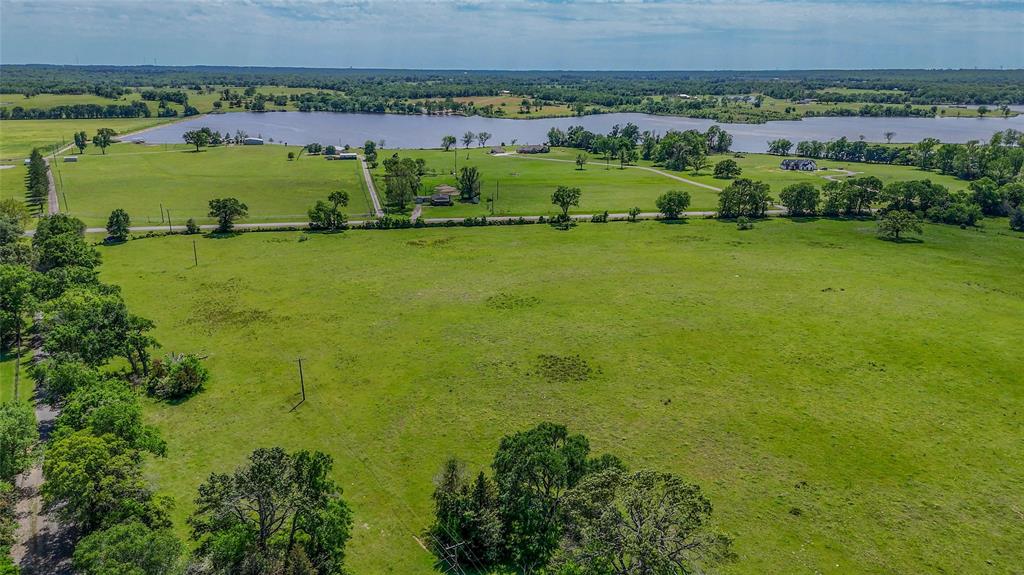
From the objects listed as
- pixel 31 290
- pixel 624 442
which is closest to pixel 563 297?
pixel 624 442

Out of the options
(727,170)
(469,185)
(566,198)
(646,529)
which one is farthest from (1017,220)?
(646,529)

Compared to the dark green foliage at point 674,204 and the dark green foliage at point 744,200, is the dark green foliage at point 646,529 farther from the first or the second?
the dark green foliage at point 744,200

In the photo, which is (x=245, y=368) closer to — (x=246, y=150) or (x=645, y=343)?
(x=645, y=343)

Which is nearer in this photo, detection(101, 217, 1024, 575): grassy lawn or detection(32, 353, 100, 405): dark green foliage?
detection(101, 217, 1024, 575): grassy lawn

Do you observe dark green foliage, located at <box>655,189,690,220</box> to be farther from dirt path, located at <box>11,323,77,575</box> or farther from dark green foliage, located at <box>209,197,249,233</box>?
dirt path, located at <box>11,323,77,575</box>

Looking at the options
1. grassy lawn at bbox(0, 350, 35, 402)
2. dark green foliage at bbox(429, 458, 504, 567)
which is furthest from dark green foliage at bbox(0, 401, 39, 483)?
dark green foliage at bbox(429, 458, 504, 567)

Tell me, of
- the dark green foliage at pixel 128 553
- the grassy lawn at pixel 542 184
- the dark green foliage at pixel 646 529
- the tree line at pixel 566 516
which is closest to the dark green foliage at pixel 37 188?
the grassy lawn at pixel 542 184

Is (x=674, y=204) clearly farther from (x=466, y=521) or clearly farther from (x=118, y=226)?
(x=118, y=226)
